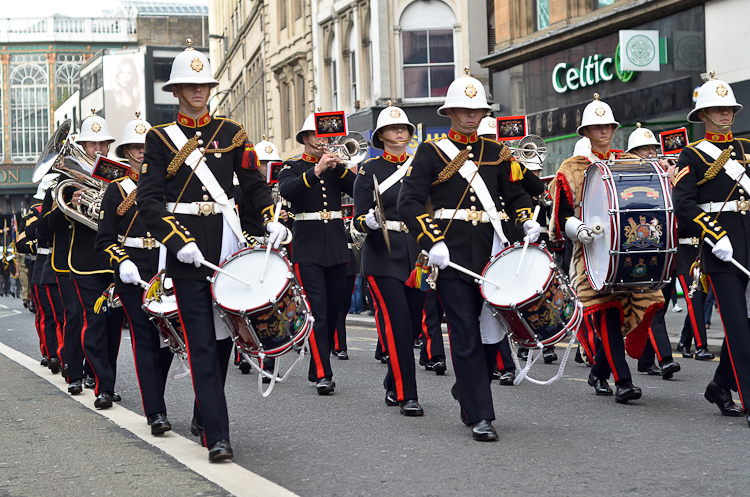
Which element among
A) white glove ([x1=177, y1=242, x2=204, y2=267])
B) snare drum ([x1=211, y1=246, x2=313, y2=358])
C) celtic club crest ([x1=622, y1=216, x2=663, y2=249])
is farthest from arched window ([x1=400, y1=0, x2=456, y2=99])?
white glove ([x1=177, y1=242, x2=204, y2=267])

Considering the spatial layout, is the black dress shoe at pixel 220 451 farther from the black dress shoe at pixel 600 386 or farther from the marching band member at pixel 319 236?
the black dress shoe at pixel 600 386

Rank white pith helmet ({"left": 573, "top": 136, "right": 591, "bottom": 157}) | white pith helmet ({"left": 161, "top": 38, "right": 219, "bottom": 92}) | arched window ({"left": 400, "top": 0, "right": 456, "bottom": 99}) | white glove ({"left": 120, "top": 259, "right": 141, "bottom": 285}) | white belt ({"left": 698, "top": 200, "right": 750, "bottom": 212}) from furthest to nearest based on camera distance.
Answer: arched window ({"left": 400, "top": 0, "right": 456, "bottom": 99}) < white pith helmet ({"left": 573, "top": 136, "right": 591, "bottom": 157}) < white glove ({"left": 120, "top": 259, "right": 141, "bottom": 285}) < white belt ({"left": 698, "top": 200, "right": 750, "bottom": 212}) < white pith helmet ({"left": 161, "top": 38, "right": 219, "bottom": 92})

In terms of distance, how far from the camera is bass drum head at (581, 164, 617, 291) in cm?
771

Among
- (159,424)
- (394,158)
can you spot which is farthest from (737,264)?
(159,424)

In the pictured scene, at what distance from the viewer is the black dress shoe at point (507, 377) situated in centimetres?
955

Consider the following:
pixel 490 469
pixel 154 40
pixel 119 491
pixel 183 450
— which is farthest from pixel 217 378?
pixel 154 40

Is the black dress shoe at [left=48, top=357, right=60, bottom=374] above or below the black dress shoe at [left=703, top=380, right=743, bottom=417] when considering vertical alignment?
below

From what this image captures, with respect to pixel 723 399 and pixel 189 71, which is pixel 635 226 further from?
pixel 189 71

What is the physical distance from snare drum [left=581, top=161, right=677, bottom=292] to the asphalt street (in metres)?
0.94

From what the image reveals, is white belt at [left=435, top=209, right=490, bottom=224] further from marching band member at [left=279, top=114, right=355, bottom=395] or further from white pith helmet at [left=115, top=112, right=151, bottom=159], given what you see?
white pith helmet at [left=115, top=112, right=151, bottom=159]

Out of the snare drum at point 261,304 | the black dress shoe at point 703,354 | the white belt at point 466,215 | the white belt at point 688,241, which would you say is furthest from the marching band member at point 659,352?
the snare drum at point 261,304

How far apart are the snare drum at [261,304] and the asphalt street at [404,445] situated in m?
0.68

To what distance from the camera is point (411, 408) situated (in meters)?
7.75

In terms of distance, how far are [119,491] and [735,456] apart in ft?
10.6
